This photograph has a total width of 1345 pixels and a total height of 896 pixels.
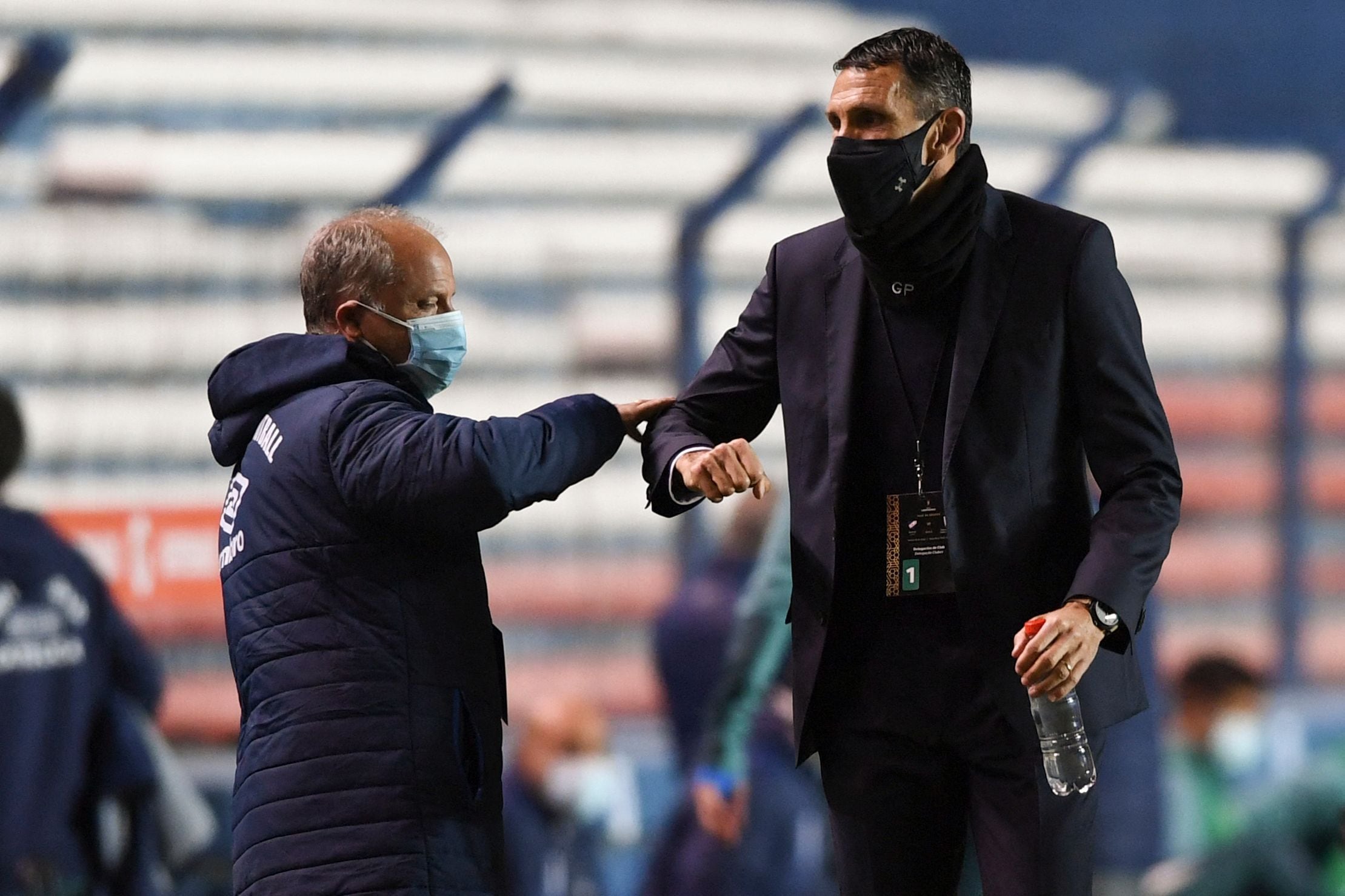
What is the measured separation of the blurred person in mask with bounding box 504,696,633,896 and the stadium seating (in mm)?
100

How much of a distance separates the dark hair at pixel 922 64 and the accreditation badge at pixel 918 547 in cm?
43

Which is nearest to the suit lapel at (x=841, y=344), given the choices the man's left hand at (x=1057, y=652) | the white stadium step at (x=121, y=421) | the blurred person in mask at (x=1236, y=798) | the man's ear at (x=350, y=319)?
the man's left hand at (x=1057, y=652)

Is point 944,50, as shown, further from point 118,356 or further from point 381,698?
point 118,356

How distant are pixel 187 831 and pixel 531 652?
104 cm

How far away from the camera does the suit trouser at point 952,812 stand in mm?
1864

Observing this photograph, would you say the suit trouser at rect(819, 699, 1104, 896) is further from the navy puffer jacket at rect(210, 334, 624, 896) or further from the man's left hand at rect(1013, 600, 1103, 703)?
the navy puffer jacket at rect(210, 334, 624, 896)

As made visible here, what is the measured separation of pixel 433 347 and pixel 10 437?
270cm

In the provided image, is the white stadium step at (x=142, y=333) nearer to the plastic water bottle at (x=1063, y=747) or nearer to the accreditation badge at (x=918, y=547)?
the accreditation badge at (x=918, y=547)

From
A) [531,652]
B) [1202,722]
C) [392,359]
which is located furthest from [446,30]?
[1202,722]

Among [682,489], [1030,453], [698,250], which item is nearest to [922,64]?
[1030,453]

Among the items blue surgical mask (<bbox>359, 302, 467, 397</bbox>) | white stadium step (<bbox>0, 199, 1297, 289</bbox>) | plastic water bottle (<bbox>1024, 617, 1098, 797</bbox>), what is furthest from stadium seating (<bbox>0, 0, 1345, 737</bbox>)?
plastic water bottle (<bbox>1024, 617, 1098, 797</bbox>)

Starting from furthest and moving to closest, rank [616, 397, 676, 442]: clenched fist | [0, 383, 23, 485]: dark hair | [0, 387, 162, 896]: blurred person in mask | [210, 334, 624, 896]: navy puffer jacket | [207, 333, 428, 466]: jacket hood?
[0, 383, 23, 485]: dark hair
[0, 387, 162, 896]: blurred person in mask
[616, 397, 676, 442]: clenched fist
[207, 333, 428, 466]: jacket hood
[210, 334, 624, 896]: navy puffer jacket

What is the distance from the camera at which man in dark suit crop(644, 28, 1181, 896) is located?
1.88 m

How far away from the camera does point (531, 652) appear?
4.62 m
